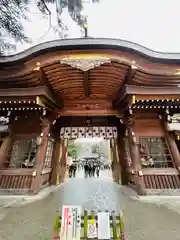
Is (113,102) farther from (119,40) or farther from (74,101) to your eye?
(119,40)

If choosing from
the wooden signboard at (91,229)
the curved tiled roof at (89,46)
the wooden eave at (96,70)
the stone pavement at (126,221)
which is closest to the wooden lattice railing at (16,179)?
the stone pavement at (126,221)

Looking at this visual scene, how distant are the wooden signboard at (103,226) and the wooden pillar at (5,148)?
15.8 feet

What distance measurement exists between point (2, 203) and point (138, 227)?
3.43 m

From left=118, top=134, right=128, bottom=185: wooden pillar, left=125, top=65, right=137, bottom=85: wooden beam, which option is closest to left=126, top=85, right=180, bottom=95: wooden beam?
left=125, top=65, right=137, bottom=85: wooden beam

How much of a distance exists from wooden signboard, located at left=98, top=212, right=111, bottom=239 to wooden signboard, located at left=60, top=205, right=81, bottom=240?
23 centimetres

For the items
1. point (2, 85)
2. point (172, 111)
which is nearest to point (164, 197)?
point (172, 111)

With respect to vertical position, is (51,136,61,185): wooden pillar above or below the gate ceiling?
below

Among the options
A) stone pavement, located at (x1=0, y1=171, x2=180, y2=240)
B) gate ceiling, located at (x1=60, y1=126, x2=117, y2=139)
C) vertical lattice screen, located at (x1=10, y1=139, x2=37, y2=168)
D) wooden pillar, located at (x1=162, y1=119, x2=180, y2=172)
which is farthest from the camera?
gate ceiling, located at (x1=60, y1=126, x2=117, y2=139)

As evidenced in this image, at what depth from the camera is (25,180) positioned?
5.11 metres

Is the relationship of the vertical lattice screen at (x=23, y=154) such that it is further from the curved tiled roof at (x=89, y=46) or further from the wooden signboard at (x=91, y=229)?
the wooden signboard at (x=91, y=229)

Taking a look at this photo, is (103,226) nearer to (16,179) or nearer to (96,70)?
(96,70)

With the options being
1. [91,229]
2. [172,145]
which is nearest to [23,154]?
[91,229]

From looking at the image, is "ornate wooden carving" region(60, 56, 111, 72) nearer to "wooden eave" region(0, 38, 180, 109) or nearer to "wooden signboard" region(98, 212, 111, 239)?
"wooden eave" region(0, 38, 180, 109)

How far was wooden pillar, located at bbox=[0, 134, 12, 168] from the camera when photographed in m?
5.42
